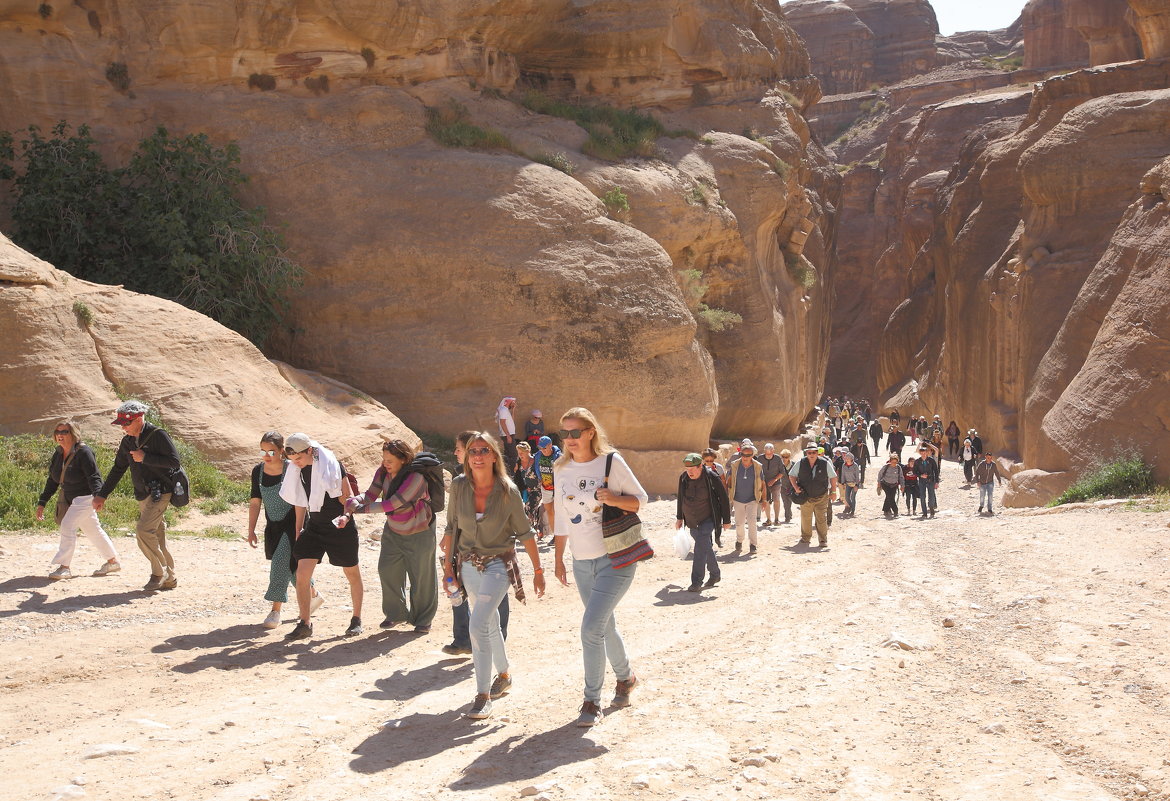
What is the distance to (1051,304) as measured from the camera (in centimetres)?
2789

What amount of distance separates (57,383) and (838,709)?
10.6m

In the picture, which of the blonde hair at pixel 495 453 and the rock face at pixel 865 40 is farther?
the rock face at pixel 865 40

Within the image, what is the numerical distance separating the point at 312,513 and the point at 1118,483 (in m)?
15.0

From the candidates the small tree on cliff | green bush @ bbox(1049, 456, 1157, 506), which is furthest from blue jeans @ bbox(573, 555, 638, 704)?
green bush @ bbox(1049, 456, 1157, 506)

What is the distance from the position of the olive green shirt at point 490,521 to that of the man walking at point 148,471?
3.59 meters

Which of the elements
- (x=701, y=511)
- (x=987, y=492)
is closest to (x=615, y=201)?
(x=987, y=492)

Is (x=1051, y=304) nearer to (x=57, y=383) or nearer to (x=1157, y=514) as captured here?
(x=1157, y=514)

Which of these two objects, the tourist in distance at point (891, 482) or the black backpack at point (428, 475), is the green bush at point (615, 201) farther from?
the black backpack at point (428, 475)

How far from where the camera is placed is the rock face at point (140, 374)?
42.3 ft

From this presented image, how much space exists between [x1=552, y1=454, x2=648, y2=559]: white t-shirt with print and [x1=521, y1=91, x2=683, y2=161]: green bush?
56.0 ft

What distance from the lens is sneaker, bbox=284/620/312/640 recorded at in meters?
7.93

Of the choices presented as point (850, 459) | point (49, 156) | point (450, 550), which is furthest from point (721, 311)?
point (450, 550)

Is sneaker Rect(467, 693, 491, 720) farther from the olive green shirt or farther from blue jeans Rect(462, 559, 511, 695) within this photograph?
the olive green shirt

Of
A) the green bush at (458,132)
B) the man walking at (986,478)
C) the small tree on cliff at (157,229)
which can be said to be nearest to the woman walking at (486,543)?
the small tree on cliff at (157,229)
